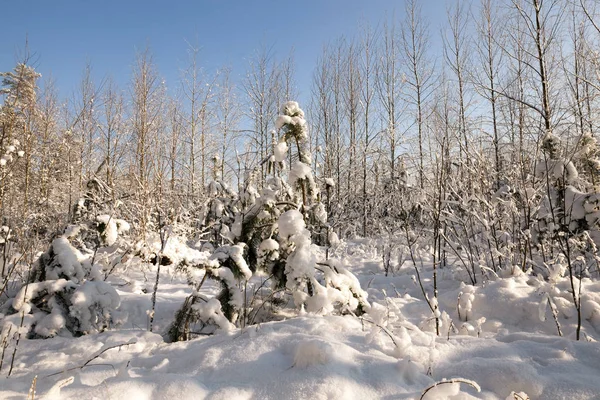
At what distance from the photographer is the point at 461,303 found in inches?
115

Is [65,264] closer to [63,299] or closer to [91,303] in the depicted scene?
[63,299]

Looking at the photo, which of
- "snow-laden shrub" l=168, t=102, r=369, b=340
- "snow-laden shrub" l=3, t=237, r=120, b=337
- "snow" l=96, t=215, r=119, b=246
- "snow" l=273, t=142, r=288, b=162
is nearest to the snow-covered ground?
"snow-laden shrub" l=3, t=237, r=120, b=337

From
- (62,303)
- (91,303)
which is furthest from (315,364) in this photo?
(62,303)

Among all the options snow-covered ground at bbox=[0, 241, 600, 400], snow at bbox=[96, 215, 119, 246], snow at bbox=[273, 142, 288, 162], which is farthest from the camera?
snow at bbox=[96, 215, 119, 246]

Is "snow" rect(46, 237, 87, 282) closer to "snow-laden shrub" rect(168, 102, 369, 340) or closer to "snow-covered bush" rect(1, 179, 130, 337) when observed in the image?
"snow-covered bush" rect(1, 179, 130, 337)

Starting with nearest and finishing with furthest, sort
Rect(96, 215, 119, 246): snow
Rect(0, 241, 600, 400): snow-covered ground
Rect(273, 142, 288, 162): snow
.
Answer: Rect(0, 241, 600, 400): snow-covered ground < Rect(273, 142, 288, 162): snow < Rect(96, 215, 119, 246): snow

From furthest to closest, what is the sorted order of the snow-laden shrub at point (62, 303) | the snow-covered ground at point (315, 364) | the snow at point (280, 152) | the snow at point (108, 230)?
the snow at point (108, 230), the snow at point (280, 152), the snow-laden shrub at point (62, 303), the snow-covered ground at point (315, 364)

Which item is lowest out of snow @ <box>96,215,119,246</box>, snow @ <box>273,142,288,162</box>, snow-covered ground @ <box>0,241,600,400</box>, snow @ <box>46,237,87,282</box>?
snow-covered ground @ <box>0,241,600,400</box>

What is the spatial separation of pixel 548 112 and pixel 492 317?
13.4 feet

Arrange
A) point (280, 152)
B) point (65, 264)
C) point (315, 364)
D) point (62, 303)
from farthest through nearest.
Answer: point (65, 264) → point (280, 152) → point (62, 303) → point (315, 364)

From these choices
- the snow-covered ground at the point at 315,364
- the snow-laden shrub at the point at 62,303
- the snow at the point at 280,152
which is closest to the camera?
the snow-covered ground at the point at 315,364

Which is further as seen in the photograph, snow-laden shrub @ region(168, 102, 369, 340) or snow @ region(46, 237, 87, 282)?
snow @ region(46, 237, 87, 282)

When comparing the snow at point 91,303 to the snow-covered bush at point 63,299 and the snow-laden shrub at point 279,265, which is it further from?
the snow-laden shrub at point 279,265

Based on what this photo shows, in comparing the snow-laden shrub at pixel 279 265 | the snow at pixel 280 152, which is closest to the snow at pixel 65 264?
the snow-laden shrub at pixel 279 265
